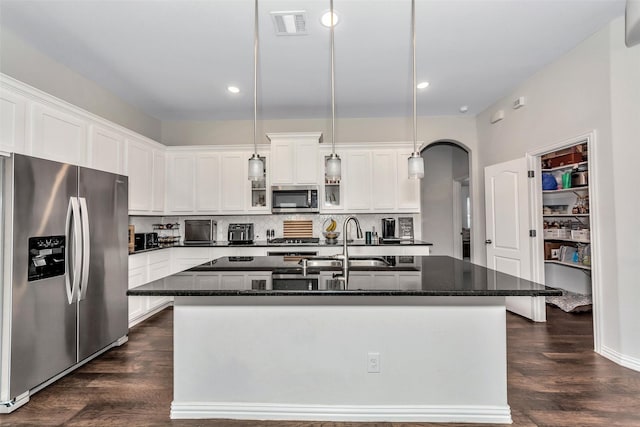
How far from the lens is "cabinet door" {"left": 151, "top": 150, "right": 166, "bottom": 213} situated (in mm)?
4379

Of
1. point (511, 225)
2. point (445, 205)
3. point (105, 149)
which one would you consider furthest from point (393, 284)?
point (445, 205)

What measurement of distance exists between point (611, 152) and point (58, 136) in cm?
468

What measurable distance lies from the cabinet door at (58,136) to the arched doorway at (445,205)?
5.69 metres

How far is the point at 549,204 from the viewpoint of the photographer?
4598 mm

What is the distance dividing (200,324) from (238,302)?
0.91 feet

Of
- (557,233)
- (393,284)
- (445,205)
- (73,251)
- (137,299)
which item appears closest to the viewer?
(393,284)

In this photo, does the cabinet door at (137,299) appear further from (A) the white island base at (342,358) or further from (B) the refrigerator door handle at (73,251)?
(A) the white island base at (342,358)

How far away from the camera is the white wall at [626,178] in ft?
8.49

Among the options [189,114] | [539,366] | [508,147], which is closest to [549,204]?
[508,147]

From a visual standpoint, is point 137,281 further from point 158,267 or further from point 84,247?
point 84,247

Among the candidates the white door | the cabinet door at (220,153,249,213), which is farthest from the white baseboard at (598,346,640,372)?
the cabinet door at (220,153,249,213)

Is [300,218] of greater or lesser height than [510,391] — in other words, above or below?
above

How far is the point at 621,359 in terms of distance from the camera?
2664 mm

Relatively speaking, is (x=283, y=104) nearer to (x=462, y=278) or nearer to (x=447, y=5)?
(x=447, y=5)
